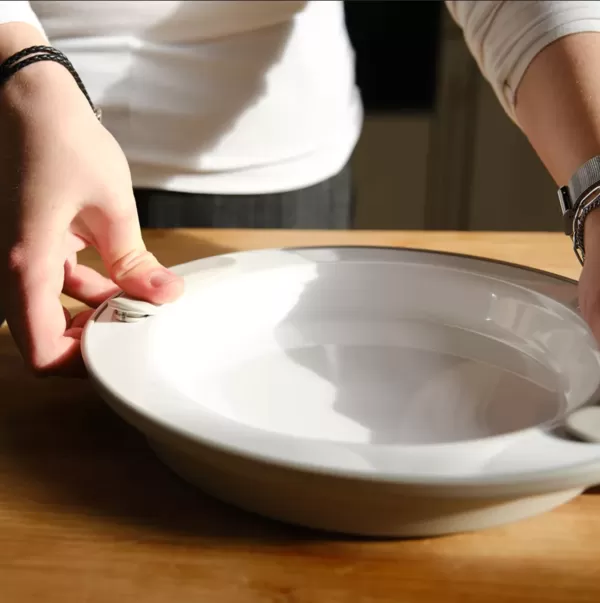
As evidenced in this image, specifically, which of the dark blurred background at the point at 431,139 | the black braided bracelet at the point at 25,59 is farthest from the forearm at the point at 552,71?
the dark blurred background at the point at 431,139

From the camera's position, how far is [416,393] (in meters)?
0.44

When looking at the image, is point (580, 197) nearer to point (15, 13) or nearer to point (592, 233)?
point (592, 233)

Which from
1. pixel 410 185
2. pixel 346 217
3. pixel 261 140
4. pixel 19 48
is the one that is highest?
pixel 19 48

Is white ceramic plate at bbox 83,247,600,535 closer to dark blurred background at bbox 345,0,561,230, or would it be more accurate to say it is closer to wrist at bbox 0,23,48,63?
wrist at bbox 0,23,48,63

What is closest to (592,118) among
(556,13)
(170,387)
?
(556,13)

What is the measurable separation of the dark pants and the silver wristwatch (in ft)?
1.28

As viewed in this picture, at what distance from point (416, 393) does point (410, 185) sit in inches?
62.6

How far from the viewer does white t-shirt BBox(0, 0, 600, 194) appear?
29.0 inches

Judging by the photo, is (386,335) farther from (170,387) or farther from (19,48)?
(19,48)

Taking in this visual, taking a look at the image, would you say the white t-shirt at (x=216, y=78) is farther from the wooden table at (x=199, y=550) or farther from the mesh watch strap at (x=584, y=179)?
the wooden table at (x=199, y=550)

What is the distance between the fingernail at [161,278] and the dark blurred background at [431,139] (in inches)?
55.8

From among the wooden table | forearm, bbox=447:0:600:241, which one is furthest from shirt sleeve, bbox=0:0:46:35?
forearm, bbox=447:0:600:241

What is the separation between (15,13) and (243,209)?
0.37 m

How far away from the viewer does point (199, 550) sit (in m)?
0.33
